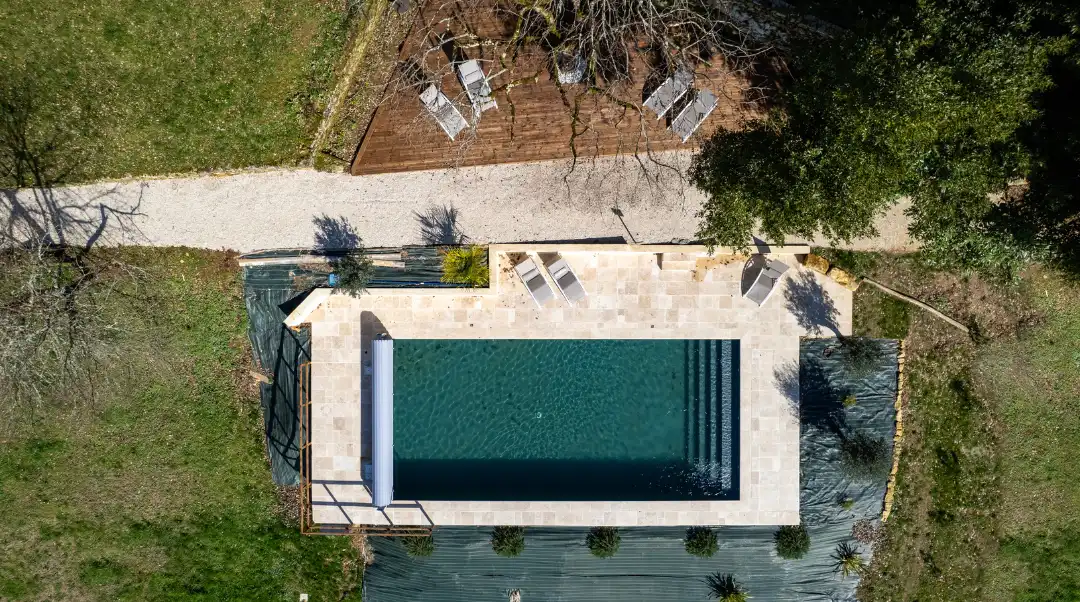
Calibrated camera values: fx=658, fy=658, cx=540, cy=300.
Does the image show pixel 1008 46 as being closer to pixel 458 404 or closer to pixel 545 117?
pixel 545 117

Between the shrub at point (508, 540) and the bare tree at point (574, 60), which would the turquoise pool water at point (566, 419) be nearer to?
the shrub at point (508, 540)

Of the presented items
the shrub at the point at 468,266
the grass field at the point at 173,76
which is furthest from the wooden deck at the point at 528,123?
the shrub at the point at 468,266

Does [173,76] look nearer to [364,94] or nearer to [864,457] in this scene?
[364,94]

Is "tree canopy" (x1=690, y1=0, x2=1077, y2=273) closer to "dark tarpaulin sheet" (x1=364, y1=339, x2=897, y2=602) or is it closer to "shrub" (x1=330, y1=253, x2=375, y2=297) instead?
"dark tarpaulin sheet" (x1=364, y1=339, x2=897, y2=602)

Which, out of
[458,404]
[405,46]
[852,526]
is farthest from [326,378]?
[852,526]

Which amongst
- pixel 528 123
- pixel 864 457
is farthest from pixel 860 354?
pixel 528 123
